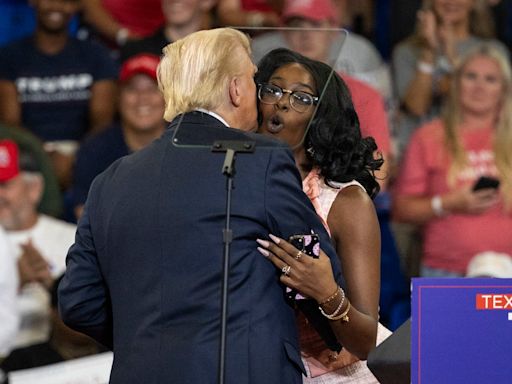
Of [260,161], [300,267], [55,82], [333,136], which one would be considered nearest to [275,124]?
[333,136]

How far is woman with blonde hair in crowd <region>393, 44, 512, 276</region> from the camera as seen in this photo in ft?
20.0

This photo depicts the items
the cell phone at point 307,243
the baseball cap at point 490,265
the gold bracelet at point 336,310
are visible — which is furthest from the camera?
the baseball cap at point 490,265

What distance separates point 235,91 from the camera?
3158 mm

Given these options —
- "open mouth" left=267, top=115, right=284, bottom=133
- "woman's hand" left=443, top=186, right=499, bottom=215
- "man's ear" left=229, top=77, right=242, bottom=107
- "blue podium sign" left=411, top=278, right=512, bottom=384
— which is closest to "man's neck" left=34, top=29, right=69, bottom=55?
"woman's hand" left=443, top=186, right=499, bottom=215

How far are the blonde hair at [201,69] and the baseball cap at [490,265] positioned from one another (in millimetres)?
2759

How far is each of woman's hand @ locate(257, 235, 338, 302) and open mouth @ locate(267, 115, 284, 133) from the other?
470 millimetres

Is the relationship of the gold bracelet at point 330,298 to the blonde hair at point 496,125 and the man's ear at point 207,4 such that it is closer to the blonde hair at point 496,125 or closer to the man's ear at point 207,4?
the blonde hair at point 496,125

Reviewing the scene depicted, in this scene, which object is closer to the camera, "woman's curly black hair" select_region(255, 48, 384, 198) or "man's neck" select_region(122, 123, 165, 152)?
"woman's curly black hair" select_region(255, 48, 384, 198)

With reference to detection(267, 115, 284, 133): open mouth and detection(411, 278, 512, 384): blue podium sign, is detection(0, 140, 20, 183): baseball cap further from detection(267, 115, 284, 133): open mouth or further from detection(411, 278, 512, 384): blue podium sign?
detection(411, 278, 512, 384): blue podium sign

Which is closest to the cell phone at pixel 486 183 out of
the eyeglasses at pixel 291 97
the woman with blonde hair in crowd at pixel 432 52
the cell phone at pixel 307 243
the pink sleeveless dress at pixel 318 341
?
the woman with blonde hair in crowd at pixel 432 52

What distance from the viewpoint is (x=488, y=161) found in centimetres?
618

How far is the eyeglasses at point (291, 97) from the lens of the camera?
342 centimetres

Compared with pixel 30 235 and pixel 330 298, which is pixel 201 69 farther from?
pixel 30 235

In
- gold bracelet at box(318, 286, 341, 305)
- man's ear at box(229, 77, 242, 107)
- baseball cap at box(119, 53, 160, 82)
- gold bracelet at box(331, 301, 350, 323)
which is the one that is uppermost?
man's ear at box(229, 77, 242, 107)
